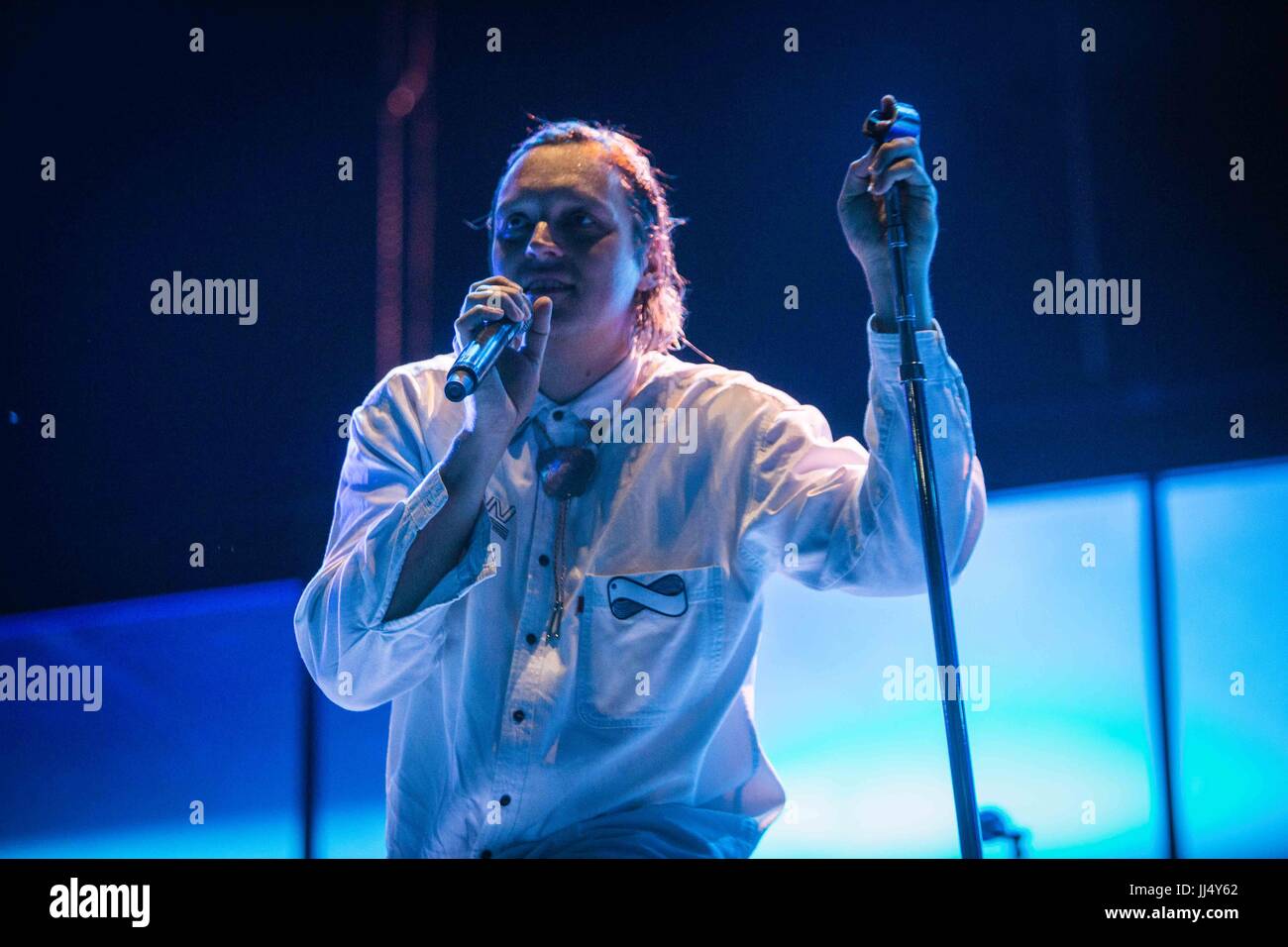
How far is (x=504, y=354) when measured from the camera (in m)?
1.79

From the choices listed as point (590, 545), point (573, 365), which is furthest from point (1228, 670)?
point (573, 365)

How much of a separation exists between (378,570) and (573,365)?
0.48 metres

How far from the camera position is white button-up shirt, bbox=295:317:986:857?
5.93ft

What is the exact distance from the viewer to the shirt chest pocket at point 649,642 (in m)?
1.85

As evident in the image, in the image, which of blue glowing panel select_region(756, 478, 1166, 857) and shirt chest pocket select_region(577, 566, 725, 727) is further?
blue glowing panel select_region(756, 478, 1166, 857)

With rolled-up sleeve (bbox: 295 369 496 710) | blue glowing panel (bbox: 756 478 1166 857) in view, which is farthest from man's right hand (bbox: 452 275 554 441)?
blue glowing panel (bbox: 756 478 1166 857)

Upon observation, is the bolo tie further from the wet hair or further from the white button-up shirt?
the wet hair

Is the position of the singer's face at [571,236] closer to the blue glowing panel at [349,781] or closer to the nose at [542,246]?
the nose at [542,246]

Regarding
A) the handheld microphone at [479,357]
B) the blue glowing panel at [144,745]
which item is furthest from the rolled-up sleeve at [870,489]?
the blue glowing panel at [144,745]

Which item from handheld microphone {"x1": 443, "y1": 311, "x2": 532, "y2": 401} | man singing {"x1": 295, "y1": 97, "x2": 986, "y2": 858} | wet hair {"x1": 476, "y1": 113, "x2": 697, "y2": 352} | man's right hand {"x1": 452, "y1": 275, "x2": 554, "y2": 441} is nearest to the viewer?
handheld microphone {"x1": 443, "y1": 311, "x2": 532, "y2": 401}

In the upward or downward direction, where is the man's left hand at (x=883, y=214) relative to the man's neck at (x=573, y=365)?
upward

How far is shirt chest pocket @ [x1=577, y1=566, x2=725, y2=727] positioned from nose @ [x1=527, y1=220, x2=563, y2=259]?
507mm

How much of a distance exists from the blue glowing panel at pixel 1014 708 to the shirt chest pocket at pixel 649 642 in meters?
0.29
